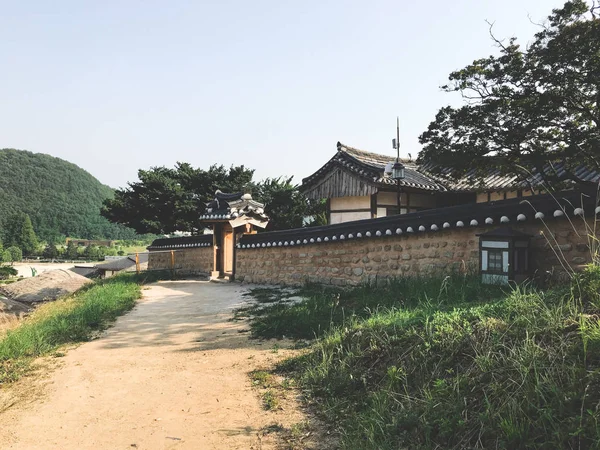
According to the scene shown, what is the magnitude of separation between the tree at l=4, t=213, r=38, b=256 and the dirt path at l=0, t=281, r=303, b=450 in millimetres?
60126

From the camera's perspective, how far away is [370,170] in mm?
13453

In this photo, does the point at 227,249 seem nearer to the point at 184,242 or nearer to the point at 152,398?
the point at 184,242

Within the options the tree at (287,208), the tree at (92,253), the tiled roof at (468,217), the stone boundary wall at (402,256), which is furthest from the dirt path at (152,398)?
the tree at (92,253)

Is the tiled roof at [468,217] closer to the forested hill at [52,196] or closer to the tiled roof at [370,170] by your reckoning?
the tiled roof at [370,170]

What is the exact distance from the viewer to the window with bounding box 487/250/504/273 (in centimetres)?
568

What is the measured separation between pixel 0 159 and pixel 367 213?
94.9 meters

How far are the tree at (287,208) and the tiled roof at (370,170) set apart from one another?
518cm

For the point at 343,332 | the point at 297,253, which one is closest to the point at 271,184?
the point at 297,253

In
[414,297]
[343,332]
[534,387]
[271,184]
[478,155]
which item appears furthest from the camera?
[271,184]

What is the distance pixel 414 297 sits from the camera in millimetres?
6035

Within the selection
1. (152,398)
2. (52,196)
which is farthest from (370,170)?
(52,196)

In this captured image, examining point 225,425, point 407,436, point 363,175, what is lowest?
point 225,425

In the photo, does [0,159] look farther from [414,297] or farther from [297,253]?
[414,297]

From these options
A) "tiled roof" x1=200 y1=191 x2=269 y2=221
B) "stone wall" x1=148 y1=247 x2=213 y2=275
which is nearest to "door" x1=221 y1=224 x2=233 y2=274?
"tiled roof" x1=200 y1=191 x2=269 y2=221
